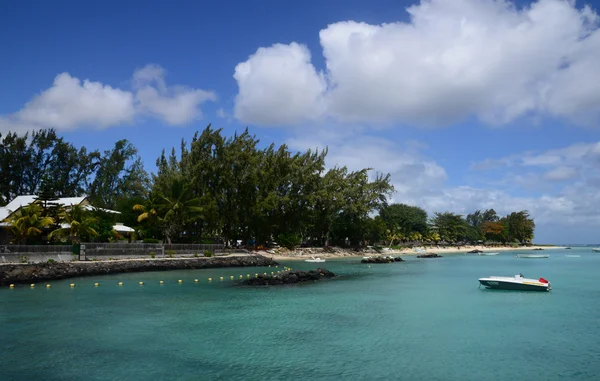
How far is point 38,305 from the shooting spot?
24.6 m

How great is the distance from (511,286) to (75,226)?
4025 centimetres

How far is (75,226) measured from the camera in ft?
146

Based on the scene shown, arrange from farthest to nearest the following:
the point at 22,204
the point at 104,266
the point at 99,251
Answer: the point at 22,204 < the point at 99,251 < the point at 104,266

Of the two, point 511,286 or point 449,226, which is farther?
point 449,226

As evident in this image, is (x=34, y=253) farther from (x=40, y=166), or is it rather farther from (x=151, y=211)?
(x=40, y=166)

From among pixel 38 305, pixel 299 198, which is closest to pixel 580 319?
pixel 38 305

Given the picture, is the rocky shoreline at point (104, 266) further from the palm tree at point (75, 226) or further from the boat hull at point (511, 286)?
the boat hull at point (511, 286)

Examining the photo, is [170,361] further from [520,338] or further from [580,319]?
[580,319]

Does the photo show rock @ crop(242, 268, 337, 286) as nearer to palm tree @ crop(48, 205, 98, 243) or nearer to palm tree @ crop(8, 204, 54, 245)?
palm tree @ crop(48, 205, 98, 243)

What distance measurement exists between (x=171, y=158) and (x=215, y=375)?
59316 mm

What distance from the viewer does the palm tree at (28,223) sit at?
139ft

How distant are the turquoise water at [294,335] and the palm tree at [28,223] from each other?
47.9ft

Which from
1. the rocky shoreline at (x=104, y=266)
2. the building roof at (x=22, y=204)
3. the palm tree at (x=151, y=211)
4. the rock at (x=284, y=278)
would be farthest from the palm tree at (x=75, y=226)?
the rock at (x=284, y=278)

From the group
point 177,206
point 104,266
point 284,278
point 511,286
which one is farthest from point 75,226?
point 511,286
